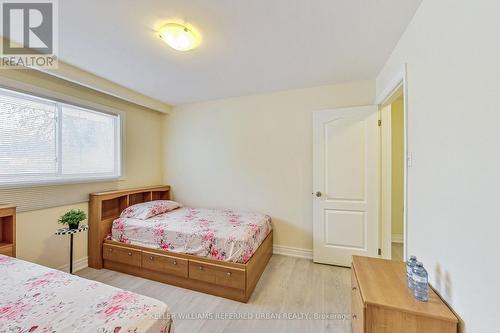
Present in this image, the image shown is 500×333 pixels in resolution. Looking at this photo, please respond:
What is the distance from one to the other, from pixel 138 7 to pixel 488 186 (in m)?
2.19

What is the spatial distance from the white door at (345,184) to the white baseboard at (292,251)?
0.16m

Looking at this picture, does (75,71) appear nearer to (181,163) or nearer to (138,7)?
(138,7)

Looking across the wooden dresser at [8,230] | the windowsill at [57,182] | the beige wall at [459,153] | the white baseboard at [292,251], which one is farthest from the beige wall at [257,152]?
the wooden dresser at [8,230]

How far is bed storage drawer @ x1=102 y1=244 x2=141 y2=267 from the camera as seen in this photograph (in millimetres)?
2287

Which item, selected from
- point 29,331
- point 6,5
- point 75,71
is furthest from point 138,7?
point 29,331

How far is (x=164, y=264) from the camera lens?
2156mm

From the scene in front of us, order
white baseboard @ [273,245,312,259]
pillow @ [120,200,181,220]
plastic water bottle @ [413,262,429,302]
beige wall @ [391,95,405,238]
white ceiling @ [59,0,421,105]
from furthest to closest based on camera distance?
1. beige wall @ [391,95,405,238]
2. white baseboard @ [273,245,312,259]
3. pillow @ [120,200,181,220]
4. white ceiling @ [59,0,421,105]
5. plastic water bottle @ [413,262,429,302]

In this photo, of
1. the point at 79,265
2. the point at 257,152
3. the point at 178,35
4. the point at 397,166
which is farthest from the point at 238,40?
the point at 397,166

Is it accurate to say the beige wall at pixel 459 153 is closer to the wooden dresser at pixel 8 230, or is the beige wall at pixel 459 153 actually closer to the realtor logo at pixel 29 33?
the realtor logo at pixel 29 33

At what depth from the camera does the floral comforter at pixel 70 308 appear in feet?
2.84

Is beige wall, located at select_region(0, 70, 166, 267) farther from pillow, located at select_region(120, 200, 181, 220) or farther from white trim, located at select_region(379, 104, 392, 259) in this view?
white trim, located at select_region(379, 104, 392, 259)

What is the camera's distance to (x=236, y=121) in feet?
10.4

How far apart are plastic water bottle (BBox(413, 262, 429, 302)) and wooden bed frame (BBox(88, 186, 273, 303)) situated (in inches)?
50.3

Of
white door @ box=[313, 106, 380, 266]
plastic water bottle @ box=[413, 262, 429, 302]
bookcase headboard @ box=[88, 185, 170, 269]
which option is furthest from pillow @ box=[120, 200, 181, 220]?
plastic water bottle @ box=[413, 262, 429, 302]
